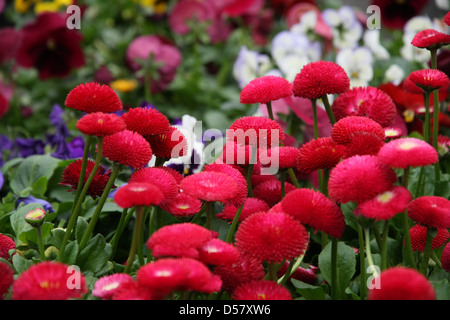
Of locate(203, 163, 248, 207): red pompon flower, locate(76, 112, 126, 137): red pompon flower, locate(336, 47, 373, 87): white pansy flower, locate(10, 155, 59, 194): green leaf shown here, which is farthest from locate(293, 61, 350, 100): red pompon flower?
locate(336, 47, 373, 87): white pansy flower

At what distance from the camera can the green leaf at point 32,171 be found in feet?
3.15

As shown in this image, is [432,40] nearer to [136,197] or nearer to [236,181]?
[236,181]

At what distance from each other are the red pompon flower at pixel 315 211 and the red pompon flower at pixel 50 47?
1328 millimetres

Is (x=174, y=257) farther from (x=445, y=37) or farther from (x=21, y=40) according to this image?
(x=21, y=40)

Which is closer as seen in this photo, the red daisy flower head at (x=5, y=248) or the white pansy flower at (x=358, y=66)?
the red daisy flower head at (x=5, y=248)

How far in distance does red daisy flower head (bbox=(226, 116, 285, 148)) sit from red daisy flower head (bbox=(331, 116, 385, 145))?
66mm

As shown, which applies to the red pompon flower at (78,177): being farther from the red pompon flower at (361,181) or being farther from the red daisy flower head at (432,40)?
the red daisy flower head at (432,40)

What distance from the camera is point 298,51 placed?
4.60 feet

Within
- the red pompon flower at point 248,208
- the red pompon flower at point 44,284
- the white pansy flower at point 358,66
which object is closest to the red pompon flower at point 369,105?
the red pompon flower at point 248,208

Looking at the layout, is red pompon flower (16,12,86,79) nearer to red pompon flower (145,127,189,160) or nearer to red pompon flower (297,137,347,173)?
red pompon flower (145,127,189,160)

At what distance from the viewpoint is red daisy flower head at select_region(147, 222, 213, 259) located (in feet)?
1.58

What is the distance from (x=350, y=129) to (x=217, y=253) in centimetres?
21

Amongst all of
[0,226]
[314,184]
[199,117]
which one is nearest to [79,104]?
[0,226]

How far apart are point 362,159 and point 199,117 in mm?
1313
